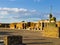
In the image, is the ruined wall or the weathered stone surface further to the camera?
the ruined wall

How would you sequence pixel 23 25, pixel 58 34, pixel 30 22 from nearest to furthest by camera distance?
→ pixel 58 34 < pixel 23 25 < pixel 30 22

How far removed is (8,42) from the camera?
11.8 m

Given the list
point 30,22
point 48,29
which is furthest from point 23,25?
point 48,29

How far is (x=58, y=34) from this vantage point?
2066 cm

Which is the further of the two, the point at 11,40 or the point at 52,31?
the point at 52,31

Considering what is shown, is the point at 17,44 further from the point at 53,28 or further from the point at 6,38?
the point at 53,28

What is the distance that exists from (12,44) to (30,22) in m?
63.8

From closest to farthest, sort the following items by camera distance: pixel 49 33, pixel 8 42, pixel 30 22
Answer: pixel 8 42
pixel 49 33
pixel 30 22

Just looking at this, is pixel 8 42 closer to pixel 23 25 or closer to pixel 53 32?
pixel 53 32

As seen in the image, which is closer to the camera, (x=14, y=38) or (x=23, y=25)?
(x=14, y=38)

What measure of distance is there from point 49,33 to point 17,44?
10960mm

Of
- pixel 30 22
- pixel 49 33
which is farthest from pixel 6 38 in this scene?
pixel 30 22

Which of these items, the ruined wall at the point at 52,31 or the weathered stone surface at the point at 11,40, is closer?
the weathered stone surface at the point at 11,40

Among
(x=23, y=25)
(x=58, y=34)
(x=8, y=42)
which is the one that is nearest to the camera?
(x=8, y=42)
